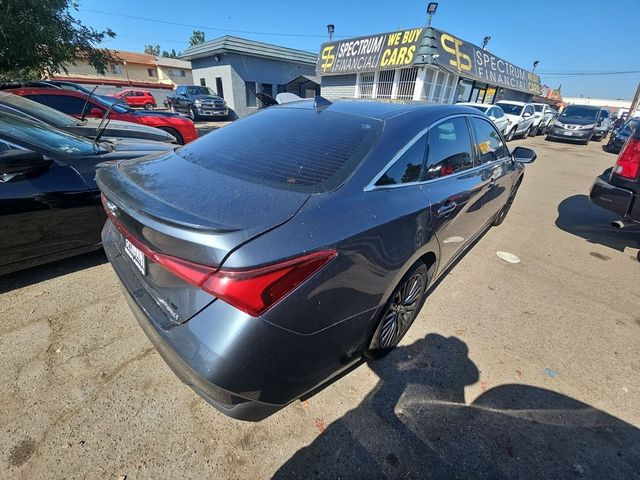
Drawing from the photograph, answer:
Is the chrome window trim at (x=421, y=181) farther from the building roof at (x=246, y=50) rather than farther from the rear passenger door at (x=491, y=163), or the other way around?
the building roof at (x=246, y=50)

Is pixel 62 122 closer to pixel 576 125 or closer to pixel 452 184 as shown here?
pixel 452 184

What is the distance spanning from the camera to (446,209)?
2.24 metres

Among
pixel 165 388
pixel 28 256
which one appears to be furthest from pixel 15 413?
pixel 28 256

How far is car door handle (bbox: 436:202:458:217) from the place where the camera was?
7.04 ft

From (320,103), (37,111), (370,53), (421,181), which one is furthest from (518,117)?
(37,111)

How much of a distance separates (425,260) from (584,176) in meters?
9.48

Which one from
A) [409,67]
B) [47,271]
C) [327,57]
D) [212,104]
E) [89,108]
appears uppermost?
[327,57]

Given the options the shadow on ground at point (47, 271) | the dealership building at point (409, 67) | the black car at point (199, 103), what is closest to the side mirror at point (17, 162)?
the shadow on ground at point (47, 271)

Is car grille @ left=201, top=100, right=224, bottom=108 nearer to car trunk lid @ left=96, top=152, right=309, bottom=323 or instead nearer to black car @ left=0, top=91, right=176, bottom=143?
black car @ left=0, top=91, right=176, bottom=143

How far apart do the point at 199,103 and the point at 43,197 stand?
699 inches

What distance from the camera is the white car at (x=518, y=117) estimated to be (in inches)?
574

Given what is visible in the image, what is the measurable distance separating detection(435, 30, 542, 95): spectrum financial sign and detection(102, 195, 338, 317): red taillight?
15.7 meters

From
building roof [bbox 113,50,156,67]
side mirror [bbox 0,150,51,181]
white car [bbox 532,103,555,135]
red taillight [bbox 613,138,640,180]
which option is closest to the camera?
side mirror [bbox 0,150,51,181]

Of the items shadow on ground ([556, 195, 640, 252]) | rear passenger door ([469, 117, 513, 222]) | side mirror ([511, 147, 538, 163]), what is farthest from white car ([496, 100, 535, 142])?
rear passenger door ([469, 117, 513, 222])
